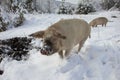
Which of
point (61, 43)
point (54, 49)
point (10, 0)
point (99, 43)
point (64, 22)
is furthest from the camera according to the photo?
point (10, 0)

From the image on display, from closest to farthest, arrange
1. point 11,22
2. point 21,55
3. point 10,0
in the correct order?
point 21,55
point 11,22
point 10,0

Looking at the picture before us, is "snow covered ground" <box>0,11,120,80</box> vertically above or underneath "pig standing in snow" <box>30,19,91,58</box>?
underneath

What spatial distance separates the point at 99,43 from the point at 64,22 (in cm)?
177

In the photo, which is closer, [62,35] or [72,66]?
[62,35]

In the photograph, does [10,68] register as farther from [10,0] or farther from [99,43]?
[10,0]

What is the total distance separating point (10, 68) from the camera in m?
5.63

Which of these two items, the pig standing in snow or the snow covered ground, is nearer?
the pig standing in snow

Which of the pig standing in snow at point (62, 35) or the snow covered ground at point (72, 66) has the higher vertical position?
the pig standing in snow at point (62, 35)

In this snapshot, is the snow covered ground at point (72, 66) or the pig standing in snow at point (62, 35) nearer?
the pig standing in snow at point (62, 35)

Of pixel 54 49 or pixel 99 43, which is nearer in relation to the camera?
pixel 54 49

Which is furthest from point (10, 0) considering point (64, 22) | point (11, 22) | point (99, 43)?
point (64, 22)

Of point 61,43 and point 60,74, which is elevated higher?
point 61,43

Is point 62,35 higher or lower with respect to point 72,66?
higher

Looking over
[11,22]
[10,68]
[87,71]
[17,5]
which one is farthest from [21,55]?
[17,5]
